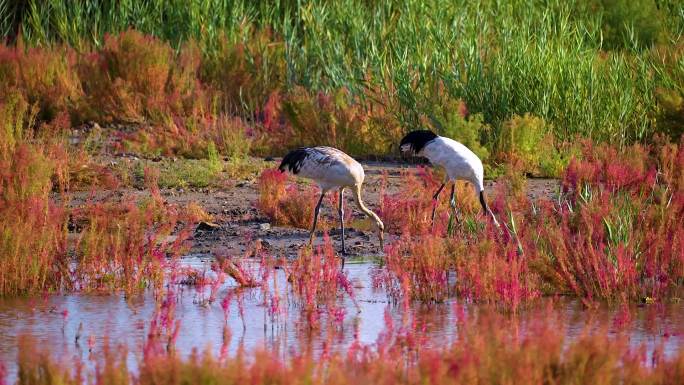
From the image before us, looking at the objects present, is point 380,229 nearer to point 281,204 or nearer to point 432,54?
point 281,204

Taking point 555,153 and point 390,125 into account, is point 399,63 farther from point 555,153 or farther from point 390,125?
point 555,153

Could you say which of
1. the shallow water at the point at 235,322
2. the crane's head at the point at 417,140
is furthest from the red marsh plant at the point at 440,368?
the crane's head at the point at 417,140

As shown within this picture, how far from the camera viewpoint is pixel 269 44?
18094 mm

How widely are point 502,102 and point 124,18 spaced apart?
685cm

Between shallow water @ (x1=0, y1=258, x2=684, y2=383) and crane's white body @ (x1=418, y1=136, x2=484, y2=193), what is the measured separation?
2.67 m

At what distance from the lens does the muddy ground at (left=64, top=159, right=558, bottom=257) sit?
1065 centimetres

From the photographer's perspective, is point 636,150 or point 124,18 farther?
point 124,18

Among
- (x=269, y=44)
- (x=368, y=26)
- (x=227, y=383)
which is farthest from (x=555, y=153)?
(x=227, y=383)

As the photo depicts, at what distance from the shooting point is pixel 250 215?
11.9 m

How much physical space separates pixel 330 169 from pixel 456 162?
45.7 inches

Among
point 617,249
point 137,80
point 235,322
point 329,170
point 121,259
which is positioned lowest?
point 235,322

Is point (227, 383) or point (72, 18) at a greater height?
point (72, 18)

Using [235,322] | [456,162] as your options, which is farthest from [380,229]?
[235,322]

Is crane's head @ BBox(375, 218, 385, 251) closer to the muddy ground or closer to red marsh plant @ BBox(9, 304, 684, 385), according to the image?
the muddy ground
